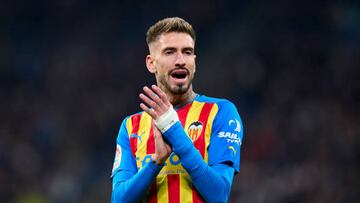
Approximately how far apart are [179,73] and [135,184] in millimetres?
622

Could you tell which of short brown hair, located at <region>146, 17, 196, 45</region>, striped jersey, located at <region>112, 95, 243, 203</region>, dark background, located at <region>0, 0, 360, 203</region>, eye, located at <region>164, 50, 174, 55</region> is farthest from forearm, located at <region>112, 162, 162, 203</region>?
dark background, located at <region>0, 0, 360, 203</region>

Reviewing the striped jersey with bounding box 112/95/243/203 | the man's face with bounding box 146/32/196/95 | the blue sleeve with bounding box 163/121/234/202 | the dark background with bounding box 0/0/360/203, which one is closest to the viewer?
the blue sleeve with bounding box 163/121/234/202

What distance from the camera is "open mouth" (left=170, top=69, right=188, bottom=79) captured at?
3312mm

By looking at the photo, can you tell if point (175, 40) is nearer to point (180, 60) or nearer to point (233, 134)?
point (180, 60)

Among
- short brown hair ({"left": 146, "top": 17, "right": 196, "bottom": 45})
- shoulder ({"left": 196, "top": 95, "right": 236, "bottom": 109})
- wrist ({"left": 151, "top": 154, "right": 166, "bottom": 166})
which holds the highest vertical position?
short brown hair ({"left": 146, "top": 17, "right": 196, "bottom": 45})

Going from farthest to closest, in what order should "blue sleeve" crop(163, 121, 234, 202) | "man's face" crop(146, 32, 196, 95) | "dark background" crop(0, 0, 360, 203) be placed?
"dark background" crop(0, 0, 360, 203) → "man's face" crop(146, 32, 196, 95) → "blue sleeve" crop(163, 121, 234, 202)

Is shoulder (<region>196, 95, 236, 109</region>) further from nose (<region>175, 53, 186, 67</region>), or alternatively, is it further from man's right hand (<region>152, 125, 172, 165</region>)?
man's right hand (<region>152, 125, 172, 165</region>)

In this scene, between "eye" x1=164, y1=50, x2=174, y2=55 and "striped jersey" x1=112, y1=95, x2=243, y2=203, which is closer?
"striped jersey" x1=112, y1=95, x2=243, y2=203

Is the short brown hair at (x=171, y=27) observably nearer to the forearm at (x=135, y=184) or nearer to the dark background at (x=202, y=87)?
the forearm at (x=135, y=184)

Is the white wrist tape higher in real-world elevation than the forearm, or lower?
higher
